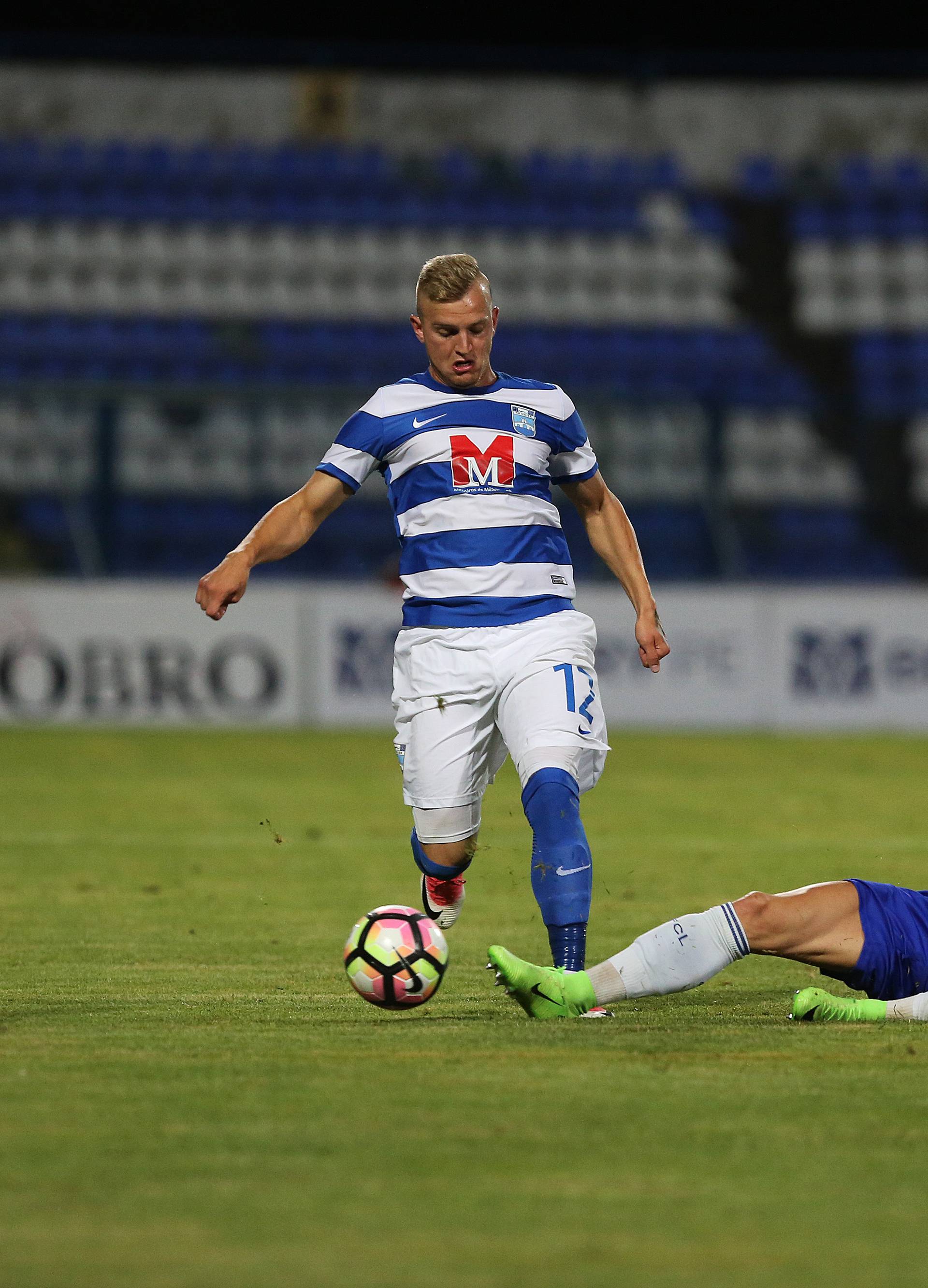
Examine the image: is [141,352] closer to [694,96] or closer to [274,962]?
[694,96]

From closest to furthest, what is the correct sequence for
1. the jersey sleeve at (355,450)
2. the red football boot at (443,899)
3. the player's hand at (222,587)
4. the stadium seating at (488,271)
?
the player's hand at (222,587), the jersey sleeve at (355,450), the red football boot at (443,899), the stadium seating at (488,271)

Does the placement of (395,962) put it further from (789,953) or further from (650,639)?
(650,639)

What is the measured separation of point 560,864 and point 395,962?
1.78 feet

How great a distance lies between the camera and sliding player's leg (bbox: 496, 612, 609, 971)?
5406 millimetres

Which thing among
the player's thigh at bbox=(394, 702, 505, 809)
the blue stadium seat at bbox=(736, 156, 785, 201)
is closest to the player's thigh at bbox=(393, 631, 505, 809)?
the player's thigh at bbox=(394, 702, 505, 809)

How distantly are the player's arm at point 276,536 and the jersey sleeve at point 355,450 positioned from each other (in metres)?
0.03

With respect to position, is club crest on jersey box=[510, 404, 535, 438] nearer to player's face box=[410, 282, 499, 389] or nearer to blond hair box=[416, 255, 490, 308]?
player's face box=[410, 282, 499, 389]

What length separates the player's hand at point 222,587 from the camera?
18.2 feet

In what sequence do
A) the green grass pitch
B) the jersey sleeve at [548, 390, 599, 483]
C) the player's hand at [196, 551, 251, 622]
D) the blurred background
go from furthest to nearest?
the blurred background, the jersey sleeve at [548, 390, 599, 483], the player's hand at [196, 551, 251, 622], the green grass pitch

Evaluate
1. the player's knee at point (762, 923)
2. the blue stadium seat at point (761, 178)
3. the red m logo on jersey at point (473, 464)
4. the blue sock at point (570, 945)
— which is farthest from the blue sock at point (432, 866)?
the blue stadium seat at point (761, 178)

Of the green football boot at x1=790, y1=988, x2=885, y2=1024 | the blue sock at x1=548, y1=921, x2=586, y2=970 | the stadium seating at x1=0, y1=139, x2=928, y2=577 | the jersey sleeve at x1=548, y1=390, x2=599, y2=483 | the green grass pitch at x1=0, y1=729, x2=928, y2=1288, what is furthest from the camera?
the stadium seating at x1=0, y1=139, x2=928, y2=577

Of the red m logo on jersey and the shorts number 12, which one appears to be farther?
the red m logo on jersey

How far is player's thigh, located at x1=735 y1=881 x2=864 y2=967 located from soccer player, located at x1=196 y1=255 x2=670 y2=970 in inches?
29.8

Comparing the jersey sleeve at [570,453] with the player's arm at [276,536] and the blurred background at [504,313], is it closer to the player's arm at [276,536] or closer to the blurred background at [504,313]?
the player's arm at [276,536]
